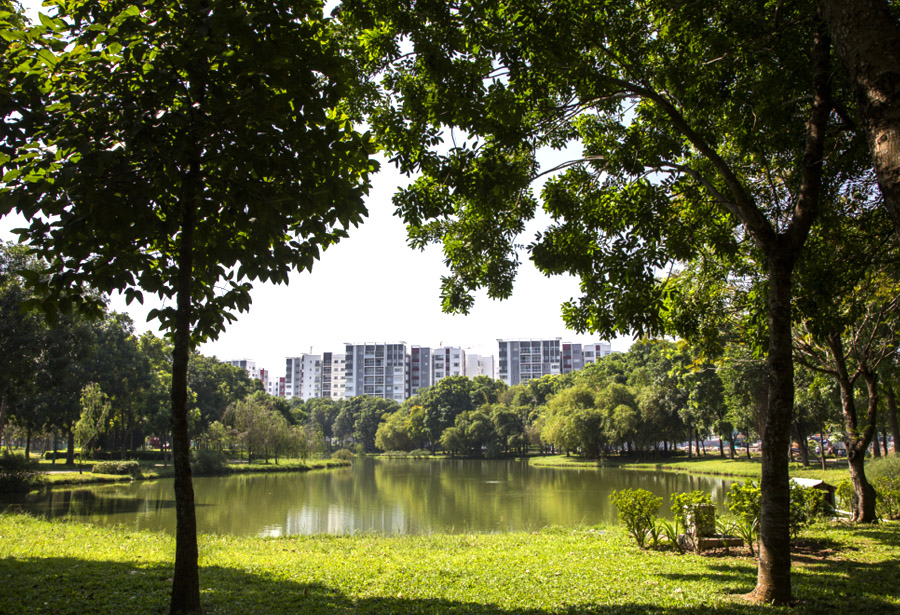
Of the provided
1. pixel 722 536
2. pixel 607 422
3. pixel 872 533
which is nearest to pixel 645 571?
pixel 722 536

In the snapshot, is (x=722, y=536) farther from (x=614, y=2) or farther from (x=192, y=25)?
(x=192, y=25)

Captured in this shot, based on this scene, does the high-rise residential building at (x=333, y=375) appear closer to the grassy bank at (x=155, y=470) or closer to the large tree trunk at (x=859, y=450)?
the grassy bank at (x=155, y=470)

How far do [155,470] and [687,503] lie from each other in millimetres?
34233

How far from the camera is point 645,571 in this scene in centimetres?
686

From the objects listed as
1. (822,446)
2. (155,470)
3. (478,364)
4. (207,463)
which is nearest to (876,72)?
(822,446)

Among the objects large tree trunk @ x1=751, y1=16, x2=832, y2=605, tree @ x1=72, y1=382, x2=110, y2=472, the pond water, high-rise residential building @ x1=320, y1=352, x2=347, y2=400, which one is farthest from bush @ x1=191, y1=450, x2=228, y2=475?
high-rise residential building @ x1=320, y1=352, x2=347, y2=400

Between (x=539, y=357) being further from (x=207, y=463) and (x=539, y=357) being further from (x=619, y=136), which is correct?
(x=619, y=136)

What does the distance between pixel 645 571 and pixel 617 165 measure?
16.5 ft

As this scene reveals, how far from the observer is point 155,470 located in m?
34.4

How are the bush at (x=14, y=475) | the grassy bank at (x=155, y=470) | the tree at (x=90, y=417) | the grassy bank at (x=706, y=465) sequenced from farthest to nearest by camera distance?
the tree at (x=90, y=417) < the grassy bank at (x=155, y=470) < the grassy bank at (x=706, y=465) < the bush at (x=14, y=475)

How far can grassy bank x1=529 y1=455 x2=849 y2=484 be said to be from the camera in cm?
2574

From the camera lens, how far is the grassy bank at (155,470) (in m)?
27.7

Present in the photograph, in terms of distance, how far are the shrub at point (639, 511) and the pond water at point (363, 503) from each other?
19.8 ft

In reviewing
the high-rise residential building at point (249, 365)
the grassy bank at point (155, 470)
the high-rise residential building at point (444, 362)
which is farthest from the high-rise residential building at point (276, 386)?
the grassy bank at point (155, 470)
